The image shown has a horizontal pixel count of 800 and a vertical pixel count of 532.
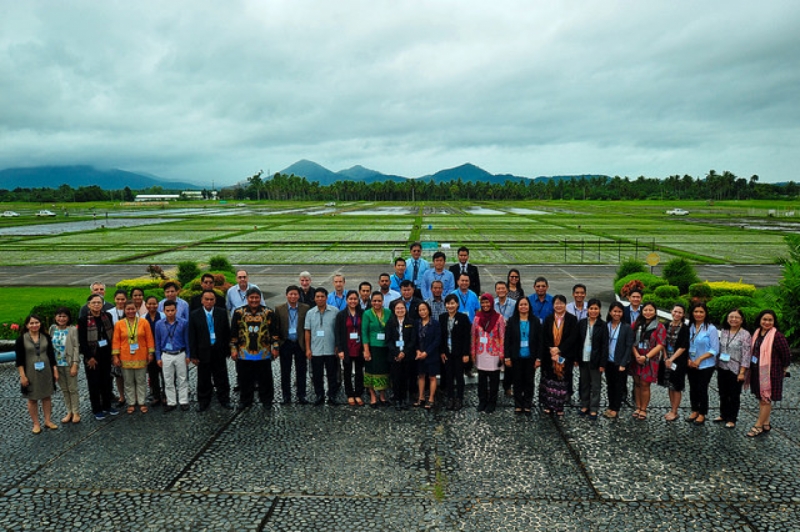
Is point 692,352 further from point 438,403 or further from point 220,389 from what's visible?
point 220,389

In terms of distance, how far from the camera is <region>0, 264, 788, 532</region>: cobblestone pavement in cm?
521

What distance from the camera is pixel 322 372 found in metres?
8.32

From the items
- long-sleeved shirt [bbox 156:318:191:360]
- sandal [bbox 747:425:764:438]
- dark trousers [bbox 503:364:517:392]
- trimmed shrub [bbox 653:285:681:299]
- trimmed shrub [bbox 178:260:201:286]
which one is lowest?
sandal [bbox 747:425:764:438]

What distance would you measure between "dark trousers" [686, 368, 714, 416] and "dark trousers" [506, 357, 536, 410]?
7.32 feet

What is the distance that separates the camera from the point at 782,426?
720 cm

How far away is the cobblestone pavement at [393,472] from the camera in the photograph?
5.21 m

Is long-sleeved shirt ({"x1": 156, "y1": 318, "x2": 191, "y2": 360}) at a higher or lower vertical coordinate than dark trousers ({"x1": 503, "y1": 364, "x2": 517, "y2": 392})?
higher

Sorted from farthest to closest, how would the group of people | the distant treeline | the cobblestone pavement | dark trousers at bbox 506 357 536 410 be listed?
the distant treeline < dark trousers at bbox 506 357 536 410 < the group of people < the cobblestone pavement

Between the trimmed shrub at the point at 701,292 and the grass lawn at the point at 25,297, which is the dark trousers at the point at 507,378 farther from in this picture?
the grass lawn at the point at 25,297

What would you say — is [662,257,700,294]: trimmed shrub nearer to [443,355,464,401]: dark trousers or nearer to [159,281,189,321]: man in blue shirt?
[443,355,464,401]: dark trousers

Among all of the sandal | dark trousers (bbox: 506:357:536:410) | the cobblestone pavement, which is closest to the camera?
the cobblestone pavement

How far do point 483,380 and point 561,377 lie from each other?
1159mm

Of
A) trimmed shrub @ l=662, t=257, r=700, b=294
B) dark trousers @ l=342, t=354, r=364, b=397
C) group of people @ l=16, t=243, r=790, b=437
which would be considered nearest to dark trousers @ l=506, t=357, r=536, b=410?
group of people @ l=16, t=243, r=790, b=437

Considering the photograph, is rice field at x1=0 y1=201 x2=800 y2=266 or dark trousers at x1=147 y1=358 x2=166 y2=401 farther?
rice field at x1=0 y1=201 x2=800 y2=266
